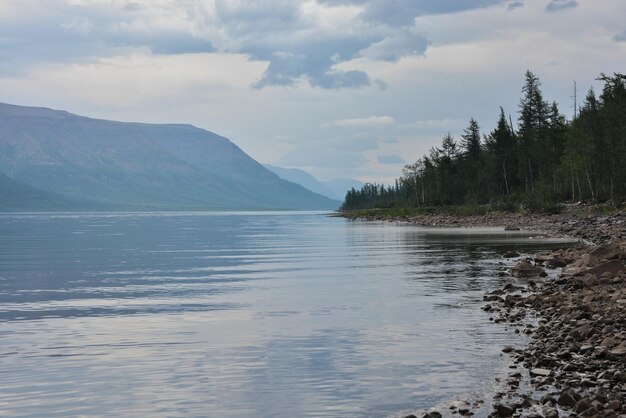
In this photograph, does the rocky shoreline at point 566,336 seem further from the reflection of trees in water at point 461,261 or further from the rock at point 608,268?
the reflection of trees in water at point 461,261

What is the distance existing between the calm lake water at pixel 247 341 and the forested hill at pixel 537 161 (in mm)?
55384

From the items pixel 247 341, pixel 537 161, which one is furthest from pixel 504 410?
pixel 537 161

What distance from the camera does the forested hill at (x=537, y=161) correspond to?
92.6 meters

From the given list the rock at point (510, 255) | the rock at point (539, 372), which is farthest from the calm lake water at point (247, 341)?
the rock at point (510, 255)

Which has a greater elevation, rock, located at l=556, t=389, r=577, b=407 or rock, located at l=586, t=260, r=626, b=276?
rock, located at l=586, t=260, r=626, b=276

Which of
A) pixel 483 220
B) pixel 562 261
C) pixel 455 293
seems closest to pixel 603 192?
pixel 483 220

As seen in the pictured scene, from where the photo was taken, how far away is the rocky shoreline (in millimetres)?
13516

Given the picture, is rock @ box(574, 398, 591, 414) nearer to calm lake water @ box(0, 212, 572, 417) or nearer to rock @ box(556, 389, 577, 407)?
rock @ box(556, 389, 577, 407)

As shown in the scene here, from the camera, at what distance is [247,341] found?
21.2 m

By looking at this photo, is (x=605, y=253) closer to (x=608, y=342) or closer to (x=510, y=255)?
(x=510, y=255)

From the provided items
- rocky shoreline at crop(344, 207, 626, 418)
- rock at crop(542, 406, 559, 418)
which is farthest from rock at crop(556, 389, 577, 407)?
rock at crop(542, 406, 559, 418)

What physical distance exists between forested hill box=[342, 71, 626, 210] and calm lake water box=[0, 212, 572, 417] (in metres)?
55.4

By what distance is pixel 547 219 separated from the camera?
9038cm

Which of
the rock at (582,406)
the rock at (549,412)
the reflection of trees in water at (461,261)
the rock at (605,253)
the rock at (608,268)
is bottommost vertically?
the rock at (549,412)
